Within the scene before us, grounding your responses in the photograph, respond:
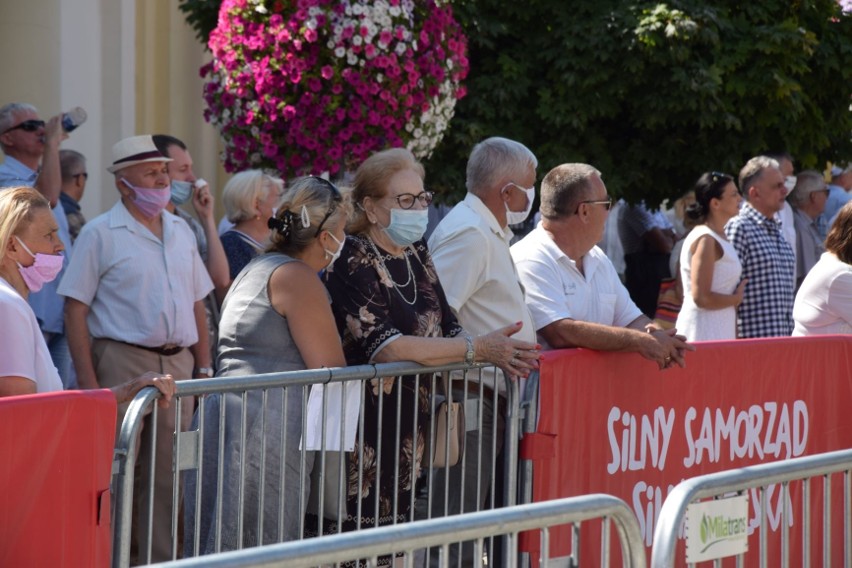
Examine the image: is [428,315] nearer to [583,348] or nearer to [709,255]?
[583,348]

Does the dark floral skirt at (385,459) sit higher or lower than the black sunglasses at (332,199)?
lower

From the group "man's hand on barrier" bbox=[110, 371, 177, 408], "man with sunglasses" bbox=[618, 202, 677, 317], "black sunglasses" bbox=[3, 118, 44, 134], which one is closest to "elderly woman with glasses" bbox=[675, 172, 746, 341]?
"man with sunglasses" bbox=[618, 202, 677, 317]

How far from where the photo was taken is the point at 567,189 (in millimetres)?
5566

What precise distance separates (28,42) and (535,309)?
16.6 ft

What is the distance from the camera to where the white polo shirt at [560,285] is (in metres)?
5.48

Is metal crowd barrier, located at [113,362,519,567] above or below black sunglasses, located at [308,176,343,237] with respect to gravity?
below

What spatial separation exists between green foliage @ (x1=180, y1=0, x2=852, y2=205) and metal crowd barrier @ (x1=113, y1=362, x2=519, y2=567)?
165 inches

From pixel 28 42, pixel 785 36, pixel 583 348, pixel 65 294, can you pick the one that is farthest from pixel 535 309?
pixel 28 42

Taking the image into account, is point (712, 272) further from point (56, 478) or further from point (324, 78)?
point (56, 478)

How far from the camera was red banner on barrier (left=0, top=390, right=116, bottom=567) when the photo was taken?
11.8ft

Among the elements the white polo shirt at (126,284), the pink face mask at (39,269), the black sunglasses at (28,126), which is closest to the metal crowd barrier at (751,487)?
the pink face mask at (39,269)

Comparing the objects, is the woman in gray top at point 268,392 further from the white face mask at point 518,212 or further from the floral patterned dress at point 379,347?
the white face mask at point 518,212

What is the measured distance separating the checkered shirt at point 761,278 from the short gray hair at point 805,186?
299 centimetres

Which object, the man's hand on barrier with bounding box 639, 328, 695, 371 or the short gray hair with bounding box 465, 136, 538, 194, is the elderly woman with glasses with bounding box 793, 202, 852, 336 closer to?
the man's hand on barrier with bounding box 639, 328, 695, 371
